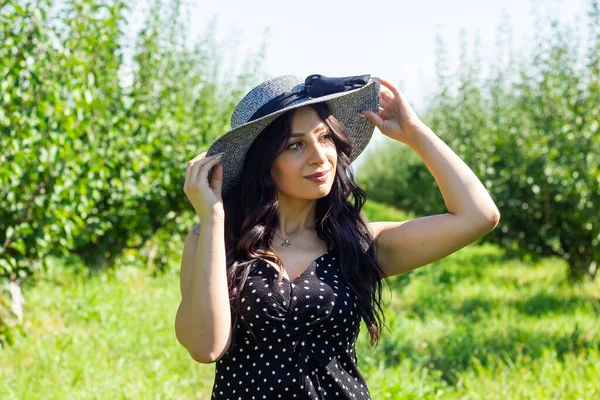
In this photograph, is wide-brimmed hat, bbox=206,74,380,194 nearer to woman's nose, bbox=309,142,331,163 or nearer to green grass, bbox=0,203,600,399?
woman's nose, bbox=309,142,331,163

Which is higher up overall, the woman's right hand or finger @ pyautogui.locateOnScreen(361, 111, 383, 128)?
finger @ pyautogui.locateOnScreen(361, 111, 383, 128)

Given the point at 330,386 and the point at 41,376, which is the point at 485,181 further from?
the point at 330,386

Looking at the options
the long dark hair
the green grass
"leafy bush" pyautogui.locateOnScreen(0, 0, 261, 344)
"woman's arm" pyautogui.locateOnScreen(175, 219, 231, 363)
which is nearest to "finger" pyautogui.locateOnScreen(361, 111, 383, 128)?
the long dark hair

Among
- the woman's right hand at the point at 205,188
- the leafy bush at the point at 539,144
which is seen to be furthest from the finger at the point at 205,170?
the leafy bush at the point at 539,144

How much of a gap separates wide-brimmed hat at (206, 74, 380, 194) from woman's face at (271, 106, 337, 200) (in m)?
0.06

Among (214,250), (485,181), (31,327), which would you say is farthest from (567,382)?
(485,181)

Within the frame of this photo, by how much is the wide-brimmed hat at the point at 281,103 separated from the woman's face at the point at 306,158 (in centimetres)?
6

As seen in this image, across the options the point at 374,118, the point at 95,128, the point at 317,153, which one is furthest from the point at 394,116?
the point at 95,128

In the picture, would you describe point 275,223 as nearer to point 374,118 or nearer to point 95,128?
point 374,118

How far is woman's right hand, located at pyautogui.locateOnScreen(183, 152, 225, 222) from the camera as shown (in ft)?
6.46

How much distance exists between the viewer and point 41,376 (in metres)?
4.14

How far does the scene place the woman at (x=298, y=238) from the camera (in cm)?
197

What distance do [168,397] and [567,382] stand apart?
2335 millimetres

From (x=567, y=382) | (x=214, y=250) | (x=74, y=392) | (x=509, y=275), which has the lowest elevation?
(x=509, y=275)
